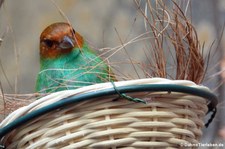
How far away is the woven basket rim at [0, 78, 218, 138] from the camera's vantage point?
0.93 meters

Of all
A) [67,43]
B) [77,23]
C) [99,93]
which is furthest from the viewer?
[77,23]

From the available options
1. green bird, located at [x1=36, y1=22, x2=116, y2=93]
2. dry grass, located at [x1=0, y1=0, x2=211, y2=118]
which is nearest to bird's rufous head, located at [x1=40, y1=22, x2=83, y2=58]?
green bird, located at [x1=36, y1=22, x2=116, y2=93]

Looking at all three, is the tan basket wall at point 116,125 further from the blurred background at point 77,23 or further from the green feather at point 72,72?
the blurred background at point 77,23

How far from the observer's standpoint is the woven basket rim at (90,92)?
0.93 meters

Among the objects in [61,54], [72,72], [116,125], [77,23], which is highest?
[77,23]

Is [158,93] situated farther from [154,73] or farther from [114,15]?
[114,15]

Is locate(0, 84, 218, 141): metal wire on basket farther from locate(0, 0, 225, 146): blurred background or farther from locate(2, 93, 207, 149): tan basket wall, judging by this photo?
locate(0, 0, 225, 146): blurred background

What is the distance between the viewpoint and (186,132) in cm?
98

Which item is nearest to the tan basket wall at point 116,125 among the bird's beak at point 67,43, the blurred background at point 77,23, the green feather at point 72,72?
the green feather at point 72,72

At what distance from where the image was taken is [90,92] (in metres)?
0.93

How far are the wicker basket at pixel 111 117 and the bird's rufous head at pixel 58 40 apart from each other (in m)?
0.42

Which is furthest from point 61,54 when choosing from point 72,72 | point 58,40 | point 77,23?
point 77,23

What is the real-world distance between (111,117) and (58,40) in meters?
0.51

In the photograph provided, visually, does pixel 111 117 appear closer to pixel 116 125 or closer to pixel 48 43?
pixel 116 125
